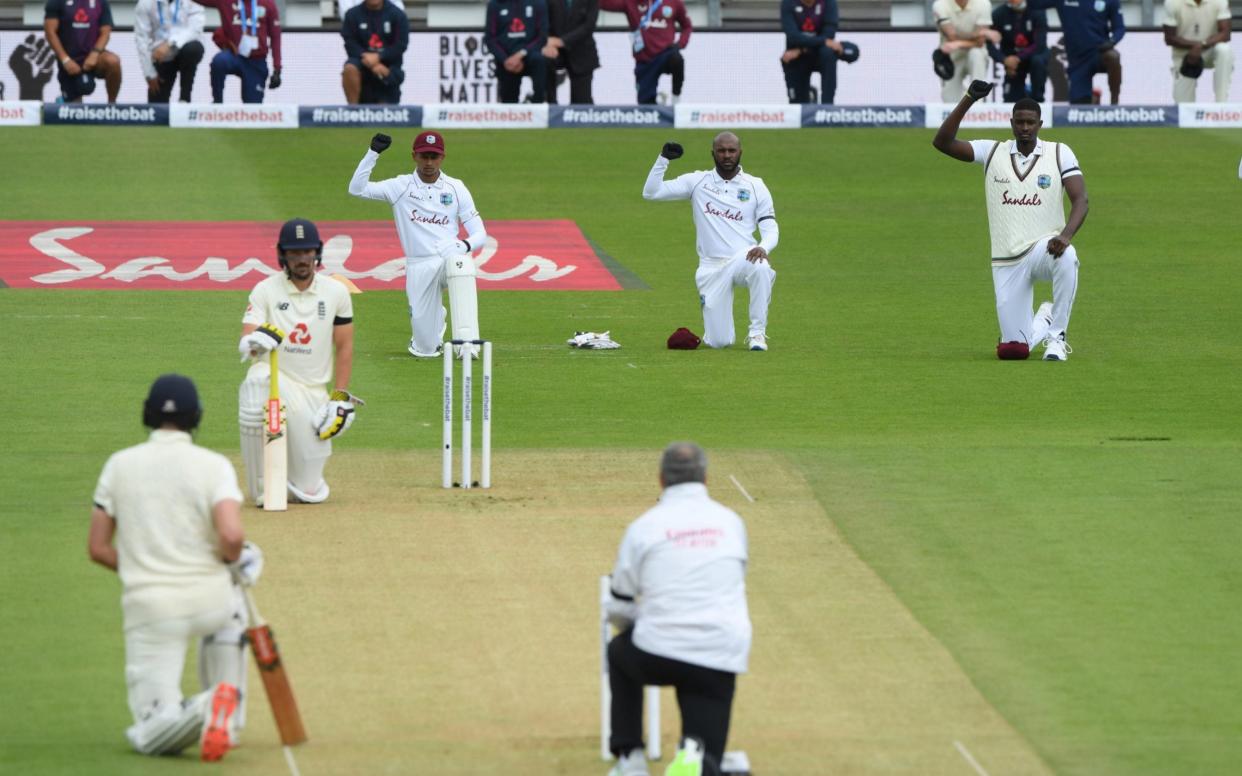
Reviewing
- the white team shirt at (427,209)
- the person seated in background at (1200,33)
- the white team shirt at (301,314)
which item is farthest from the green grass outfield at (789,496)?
the person seated in background at (1200,33)

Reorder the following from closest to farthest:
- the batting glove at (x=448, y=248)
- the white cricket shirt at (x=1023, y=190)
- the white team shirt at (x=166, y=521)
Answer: the white team shirt at (x=166, y=521)
the white cricket shirt at (x=1023, y=190)
the batting glove at (x=448, y=248)

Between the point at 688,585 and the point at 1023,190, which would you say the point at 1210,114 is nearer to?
the point at 1023,190

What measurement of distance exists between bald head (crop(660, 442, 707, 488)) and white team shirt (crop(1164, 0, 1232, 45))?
25.6m

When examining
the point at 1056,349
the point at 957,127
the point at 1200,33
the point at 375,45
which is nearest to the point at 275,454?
the point at 957,127

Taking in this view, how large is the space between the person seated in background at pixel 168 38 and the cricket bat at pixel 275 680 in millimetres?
22801

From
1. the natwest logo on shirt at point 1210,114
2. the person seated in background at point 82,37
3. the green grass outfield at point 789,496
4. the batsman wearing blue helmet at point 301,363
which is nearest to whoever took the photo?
the green grass outfield at point 789,496

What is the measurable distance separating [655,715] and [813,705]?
1.08m

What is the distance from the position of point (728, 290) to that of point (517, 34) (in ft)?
39.5

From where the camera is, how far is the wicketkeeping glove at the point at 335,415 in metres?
12.0

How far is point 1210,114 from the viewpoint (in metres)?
32.4

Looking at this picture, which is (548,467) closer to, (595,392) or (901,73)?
(595,392)

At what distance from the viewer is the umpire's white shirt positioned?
743 cm

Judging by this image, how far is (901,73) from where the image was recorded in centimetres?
3322

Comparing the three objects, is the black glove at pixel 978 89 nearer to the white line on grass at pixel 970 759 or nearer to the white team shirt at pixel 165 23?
the white line on grass at pixel 970 759
